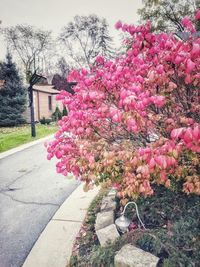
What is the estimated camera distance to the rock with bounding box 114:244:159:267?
2.95 metres

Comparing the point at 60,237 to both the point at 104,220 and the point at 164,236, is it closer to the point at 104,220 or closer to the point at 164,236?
the point at 104,220

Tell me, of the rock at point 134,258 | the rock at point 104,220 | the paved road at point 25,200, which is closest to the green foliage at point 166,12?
the paved road at point 25,200

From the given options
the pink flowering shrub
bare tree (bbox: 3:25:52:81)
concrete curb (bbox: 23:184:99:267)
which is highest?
bare tree (bbox: 3:25:52:81)

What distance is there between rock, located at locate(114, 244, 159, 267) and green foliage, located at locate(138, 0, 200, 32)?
24.7m

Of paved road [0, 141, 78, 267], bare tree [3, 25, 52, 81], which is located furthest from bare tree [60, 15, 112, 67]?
paved road [0, 141, 78, 267]

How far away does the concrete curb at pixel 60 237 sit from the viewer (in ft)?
12.1

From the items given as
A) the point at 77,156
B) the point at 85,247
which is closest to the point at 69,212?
the point at 85,247

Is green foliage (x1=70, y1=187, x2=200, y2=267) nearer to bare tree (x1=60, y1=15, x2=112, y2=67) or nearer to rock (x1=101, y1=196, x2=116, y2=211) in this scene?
rock (x1=101, y1=196, x2=116, y2=211)

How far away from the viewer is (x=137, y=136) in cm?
363

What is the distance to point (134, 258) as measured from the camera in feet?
9.95

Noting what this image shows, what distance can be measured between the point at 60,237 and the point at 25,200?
7.22 feet

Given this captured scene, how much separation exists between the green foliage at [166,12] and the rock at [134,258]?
24.7 metres

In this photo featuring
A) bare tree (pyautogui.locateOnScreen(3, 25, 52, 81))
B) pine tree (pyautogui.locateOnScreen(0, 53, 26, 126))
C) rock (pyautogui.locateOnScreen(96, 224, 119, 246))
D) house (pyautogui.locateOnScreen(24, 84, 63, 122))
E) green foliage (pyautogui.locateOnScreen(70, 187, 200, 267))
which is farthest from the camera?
bare tree (pyautogui.locateOnScreen(3, 25, 52, 81))

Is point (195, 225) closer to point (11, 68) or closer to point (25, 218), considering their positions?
point (25, 218)
